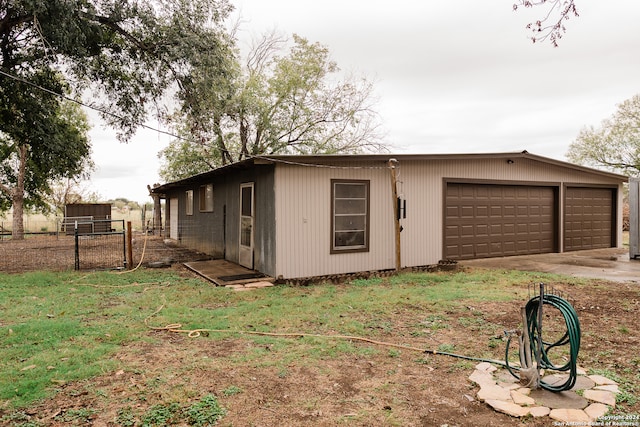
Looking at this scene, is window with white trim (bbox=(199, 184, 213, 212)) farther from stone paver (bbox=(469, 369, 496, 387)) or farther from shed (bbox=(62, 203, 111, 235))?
stone paver (bbox=(469, 369, 496, 387))

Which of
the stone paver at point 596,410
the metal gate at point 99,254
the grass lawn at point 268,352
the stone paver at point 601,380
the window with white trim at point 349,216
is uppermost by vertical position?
the window with white trim at point 349,216

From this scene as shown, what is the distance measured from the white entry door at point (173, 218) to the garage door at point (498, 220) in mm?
12015

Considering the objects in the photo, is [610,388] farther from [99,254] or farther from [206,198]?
[99,254]

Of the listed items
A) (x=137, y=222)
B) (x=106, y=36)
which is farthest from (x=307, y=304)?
(x=137, y=222)

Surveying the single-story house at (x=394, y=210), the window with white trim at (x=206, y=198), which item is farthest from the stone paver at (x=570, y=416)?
the window with white trim at (x=206, y=198)

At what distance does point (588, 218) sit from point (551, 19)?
11382 millimetres

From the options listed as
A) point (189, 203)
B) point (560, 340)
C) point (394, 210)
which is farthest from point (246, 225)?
point (560, 340)

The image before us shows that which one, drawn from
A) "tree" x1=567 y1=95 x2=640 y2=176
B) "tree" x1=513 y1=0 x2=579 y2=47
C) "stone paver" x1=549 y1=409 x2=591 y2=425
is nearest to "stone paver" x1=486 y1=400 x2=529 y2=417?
"stone paver" x1=549 y1=409 x2=591 y2=425

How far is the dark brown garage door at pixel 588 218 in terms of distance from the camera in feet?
40.3

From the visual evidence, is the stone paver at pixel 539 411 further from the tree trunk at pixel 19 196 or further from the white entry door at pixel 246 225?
the tree trunk at pixel 19 196

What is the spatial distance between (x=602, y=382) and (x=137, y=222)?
3131cm

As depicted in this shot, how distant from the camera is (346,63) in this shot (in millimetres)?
22906

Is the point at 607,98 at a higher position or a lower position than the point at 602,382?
higher

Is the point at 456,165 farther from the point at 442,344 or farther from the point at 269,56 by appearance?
the point at 269,56
